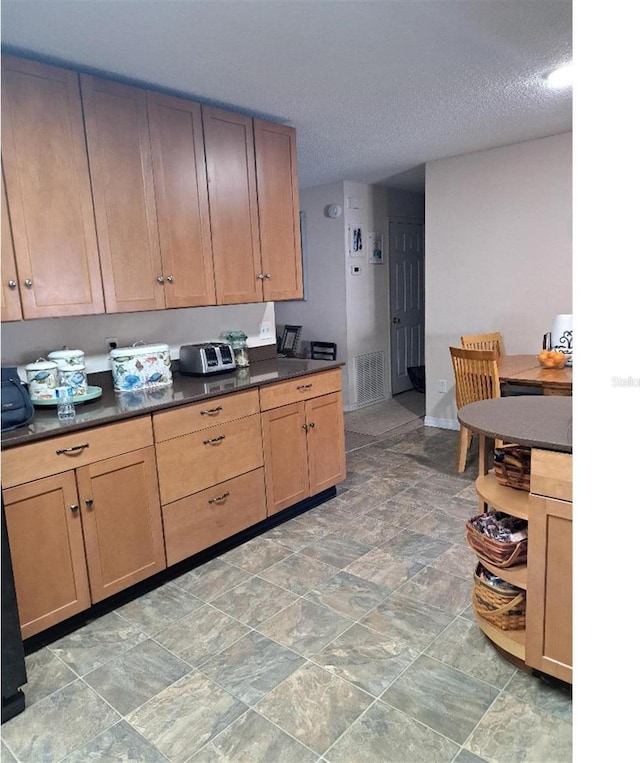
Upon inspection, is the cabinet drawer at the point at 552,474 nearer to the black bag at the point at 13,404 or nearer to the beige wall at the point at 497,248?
the black bag at the point at 13,404

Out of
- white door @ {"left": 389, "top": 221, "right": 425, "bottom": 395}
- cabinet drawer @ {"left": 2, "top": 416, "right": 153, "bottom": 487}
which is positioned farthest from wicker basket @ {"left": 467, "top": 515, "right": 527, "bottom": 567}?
white door @ {"left": 389, "top": 221, "right": 425, "bottom": 395}

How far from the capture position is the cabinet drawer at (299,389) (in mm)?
2857

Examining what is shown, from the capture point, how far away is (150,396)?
250 centimetres

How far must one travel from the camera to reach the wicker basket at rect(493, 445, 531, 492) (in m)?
1.79

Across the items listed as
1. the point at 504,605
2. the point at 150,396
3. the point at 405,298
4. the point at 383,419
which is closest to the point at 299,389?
the point at 150,396

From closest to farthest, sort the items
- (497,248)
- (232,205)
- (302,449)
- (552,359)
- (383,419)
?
(232,205) < (302,449) < (552,359) < (497,248) < (383,419)

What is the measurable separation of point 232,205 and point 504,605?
2.40 m

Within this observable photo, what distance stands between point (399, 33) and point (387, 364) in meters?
4.11

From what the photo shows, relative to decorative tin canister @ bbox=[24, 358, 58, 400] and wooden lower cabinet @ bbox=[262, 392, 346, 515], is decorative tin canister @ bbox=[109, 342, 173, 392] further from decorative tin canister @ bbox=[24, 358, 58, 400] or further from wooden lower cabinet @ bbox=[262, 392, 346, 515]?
wooden lower cabinet @ bbox=[262, 392, 346, 515]

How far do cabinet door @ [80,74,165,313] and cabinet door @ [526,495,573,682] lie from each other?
78.9 inches

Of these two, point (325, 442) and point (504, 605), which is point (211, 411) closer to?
point (325, 442)

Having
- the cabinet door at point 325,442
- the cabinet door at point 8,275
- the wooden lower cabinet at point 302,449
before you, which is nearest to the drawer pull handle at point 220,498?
the wooden lower cabinet at point 302,449

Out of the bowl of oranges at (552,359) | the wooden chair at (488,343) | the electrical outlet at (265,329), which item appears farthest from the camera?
the wooden chair at (488,343)

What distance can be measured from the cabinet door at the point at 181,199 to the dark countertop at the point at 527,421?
161 centimetres
